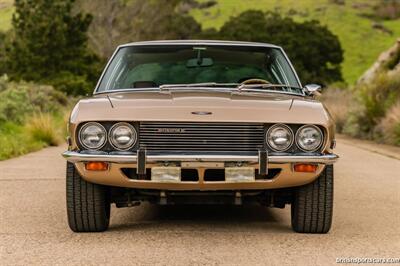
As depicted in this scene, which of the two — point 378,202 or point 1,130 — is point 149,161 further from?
point 1,130

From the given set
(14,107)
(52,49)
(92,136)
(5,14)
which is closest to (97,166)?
(92,136)

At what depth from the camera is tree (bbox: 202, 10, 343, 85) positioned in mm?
56688

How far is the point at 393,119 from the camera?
19.3m

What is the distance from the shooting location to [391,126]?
1916 cm

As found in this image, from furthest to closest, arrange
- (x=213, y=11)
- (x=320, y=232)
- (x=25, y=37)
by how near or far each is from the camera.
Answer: (x=213, y=11) < (x=25, y=37) < (x=320, y=232)

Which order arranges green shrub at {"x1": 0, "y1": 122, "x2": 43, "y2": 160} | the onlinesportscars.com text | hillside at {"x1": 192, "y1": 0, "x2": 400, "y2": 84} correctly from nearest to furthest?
the onlinesportscars.com text
green shrub at {"x1": 0, "y1": 122, "x2": 43, "y2": 160}
hillside at {"x1": 192, "y1": 0, "x2": 400, "y2": 84}

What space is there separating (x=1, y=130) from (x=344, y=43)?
60561mm

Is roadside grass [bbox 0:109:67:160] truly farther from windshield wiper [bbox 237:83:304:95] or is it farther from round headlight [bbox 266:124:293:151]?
round headlight [bbox 266:124:293:151]

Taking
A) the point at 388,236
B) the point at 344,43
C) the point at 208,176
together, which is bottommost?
the point at 344,43

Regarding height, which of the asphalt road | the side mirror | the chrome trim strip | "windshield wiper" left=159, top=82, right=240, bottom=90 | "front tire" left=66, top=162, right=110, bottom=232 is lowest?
the asphalt road

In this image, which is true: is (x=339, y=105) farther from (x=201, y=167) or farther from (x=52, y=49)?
(x=201, y=167)

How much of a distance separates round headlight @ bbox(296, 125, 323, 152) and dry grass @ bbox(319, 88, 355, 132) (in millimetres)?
18877


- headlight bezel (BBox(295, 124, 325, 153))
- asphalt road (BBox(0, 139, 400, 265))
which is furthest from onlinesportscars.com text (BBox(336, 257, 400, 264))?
headlight bezel (BBox(295, 124, 325, 153))

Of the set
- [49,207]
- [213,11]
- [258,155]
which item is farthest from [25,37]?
[213,11]
